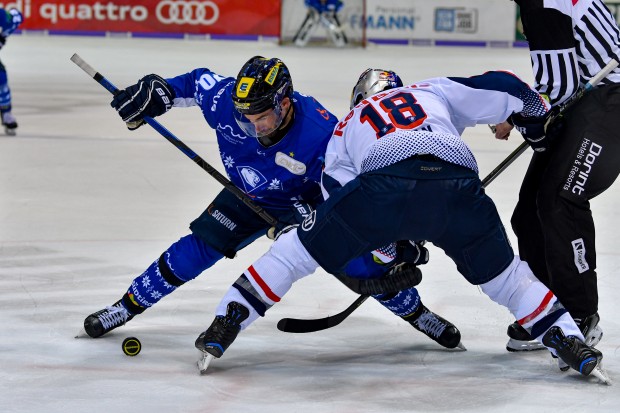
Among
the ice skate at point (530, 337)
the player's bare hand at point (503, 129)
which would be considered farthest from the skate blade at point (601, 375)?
the player's bare hand at point (503, 129)

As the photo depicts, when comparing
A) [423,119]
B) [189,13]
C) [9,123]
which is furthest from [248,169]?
[189,13]

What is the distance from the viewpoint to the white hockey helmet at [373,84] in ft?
12.5

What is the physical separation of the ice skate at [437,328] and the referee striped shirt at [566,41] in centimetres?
77

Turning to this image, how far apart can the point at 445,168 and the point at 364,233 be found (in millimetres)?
274

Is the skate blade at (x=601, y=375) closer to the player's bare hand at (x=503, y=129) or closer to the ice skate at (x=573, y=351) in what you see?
the ice skate at (x=573, y=351)

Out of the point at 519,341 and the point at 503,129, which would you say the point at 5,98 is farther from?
the point at 519,341

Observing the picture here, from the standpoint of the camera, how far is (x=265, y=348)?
3.79 meters

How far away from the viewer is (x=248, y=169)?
3760 millimetres

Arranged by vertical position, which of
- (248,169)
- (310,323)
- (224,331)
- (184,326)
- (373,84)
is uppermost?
(373,84)

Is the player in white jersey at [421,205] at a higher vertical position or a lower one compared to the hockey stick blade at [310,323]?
higher

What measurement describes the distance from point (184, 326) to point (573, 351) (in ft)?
4.41

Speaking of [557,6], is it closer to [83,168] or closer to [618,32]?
[618,32]

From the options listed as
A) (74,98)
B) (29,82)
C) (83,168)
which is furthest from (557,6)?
(29,82)

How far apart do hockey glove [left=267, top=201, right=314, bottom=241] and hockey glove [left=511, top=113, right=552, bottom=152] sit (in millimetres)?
674
